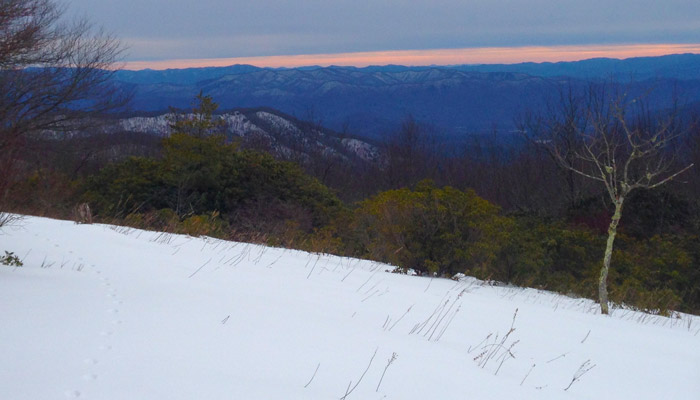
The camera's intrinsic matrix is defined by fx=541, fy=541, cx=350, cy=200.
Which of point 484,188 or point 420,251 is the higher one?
point 420,251

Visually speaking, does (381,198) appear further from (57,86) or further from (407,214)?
(57,86)

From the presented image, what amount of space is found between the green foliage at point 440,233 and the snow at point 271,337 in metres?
2.88

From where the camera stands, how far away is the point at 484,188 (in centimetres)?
5188

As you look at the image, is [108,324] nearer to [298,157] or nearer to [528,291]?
[528,291]

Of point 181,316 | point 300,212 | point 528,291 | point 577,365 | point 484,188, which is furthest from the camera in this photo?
point 484,188

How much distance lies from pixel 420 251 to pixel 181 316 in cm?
733

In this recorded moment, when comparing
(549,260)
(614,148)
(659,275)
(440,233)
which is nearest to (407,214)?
(440,233)

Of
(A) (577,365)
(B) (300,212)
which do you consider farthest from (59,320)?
(B) (300,212)

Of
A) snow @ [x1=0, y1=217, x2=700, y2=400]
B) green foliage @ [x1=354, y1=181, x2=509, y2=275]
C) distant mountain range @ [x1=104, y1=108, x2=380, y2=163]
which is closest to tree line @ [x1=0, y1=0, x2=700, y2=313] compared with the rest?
green foliage @ [x1=354, y1=181, x2=509, y2=275]

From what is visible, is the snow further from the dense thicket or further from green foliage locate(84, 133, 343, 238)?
green foliage locate(84, 133, 343, 238)

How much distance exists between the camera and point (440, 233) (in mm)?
11203

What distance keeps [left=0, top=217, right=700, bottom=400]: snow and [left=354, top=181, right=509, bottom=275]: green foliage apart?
288cm

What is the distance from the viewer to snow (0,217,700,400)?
3.11 meters

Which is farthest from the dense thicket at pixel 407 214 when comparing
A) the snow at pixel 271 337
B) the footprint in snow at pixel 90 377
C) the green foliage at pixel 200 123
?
the footprint in snow at pixel 90 377
